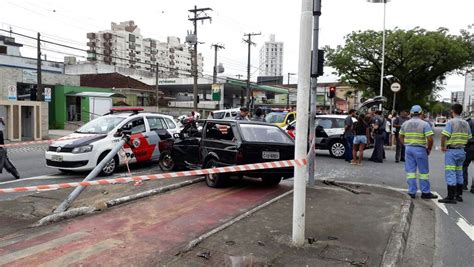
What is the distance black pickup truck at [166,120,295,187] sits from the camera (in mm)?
A: 7824

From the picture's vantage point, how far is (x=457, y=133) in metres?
7.70

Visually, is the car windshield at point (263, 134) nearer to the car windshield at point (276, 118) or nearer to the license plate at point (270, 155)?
the license plate at point (270, 155)

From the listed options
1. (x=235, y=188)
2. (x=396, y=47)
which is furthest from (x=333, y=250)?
(x=396, y=47)

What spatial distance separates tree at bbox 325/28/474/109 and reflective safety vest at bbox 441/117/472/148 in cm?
2679

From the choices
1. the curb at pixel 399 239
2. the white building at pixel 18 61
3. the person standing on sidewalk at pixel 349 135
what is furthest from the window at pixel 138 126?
the white building at pixel 18 61

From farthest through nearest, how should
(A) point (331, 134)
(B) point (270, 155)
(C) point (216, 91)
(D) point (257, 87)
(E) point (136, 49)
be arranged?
(E) point (136, 49) → (D) point (257, 87) → (C) point (216, 91) → (A) point (331, 134) → (B) point (270, 155)

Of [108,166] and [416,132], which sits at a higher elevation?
[416,132]

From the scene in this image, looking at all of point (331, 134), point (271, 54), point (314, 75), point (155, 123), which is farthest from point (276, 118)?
point (271, 54)

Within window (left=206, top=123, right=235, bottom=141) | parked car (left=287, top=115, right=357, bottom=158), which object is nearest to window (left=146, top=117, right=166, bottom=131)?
window (left=206, top=123, right=235, bottom=141)

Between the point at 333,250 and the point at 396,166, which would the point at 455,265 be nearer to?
the point at 333,250

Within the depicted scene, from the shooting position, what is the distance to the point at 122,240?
5047 millimetres

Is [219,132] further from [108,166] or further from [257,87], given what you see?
[257,87]

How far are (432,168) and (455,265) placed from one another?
8.63 metres

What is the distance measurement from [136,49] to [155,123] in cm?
8618
